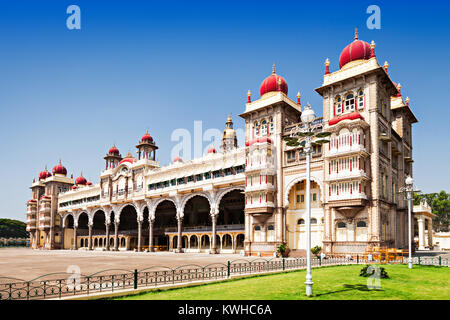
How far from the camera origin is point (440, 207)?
3297 inches

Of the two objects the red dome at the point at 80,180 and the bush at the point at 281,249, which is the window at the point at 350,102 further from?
the red dome at the point at 80,180

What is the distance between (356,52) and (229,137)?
37499mm

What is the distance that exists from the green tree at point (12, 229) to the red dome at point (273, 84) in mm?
121912

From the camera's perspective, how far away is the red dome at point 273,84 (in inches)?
1593

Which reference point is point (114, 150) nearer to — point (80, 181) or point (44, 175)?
point (80, 181)

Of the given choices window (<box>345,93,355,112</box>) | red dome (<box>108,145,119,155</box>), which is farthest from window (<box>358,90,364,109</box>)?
red dome (<box>108,145,119,155</box>)

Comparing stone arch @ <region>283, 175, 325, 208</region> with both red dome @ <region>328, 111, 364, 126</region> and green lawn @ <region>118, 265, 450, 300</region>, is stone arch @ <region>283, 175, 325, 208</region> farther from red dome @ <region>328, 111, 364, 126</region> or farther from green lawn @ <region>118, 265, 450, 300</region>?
green lawn @ <region>118, 265, 450, 300</region>

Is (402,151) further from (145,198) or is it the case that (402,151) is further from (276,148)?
(145,198)

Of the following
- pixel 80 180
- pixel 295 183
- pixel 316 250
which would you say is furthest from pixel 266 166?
pixel 80 180

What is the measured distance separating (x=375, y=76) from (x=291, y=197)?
1431 centimetres

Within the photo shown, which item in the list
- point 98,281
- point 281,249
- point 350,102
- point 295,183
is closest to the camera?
point 98,281

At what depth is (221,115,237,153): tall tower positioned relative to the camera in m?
68.5

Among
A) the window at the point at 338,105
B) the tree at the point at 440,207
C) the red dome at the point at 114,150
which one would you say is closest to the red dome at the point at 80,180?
the red dome at the point at 114,150

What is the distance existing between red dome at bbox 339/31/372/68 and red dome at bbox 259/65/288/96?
741cm
